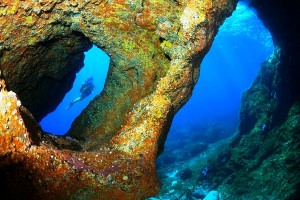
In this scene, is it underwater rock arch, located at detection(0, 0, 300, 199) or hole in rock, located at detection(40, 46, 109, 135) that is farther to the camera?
hole in rock, located at detection(40, 46, 109, 135)

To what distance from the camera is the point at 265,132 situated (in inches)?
458

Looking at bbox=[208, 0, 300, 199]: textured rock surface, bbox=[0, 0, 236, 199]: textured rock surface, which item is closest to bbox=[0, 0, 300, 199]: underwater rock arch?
bbox=[0, 0, 236, 199]: textured rock surface

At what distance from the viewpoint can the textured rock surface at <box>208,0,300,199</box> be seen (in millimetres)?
8367

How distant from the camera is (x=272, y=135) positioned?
1073 centimetres

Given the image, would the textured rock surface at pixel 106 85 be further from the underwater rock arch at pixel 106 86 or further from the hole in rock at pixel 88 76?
the hole in rock at pixel 88 76

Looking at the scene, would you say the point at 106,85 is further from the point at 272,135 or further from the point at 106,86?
the point at 272,135

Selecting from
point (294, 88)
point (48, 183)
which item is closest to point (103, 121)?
point (48, 183)

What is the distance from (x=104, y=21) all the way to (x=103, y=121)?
1864 millimetres

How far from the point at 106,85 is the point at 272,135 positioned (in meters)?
7.95

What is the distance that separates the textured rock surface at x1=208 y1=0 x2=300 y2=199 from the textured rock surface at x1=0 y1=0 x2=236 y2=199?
5.09 m

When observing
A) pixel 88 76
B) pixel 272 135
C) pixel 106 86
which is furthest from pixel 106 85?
pixel 88 76

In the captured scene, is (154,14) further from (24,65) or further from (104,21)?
(24,65)

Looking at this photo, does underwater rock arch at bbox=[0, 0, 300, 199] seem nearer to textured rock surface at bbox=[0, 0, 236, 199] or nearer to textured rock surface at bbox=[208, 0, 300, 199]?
textured rock surface at bbox=[0, 0, 236, 199]

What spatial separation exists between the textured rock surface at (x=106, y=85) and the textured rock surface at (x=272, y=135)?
5.09m
